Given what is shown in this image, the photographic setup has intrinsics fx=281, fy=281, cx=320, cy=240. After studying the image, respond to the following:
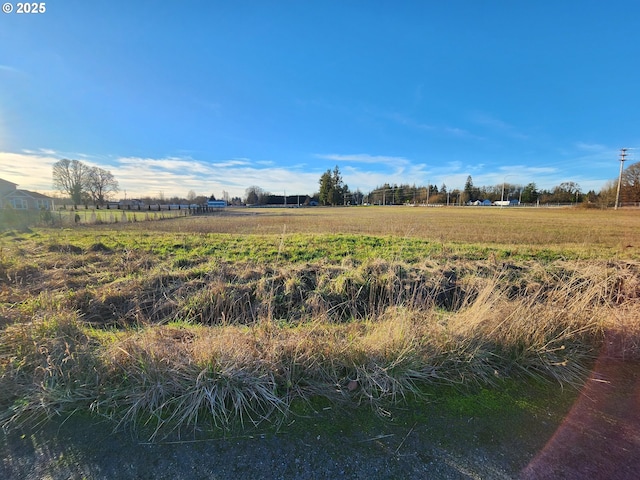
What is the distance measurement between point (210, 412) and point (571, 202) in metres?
118

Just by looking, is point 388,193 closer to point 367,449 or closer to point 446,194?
point 446,194

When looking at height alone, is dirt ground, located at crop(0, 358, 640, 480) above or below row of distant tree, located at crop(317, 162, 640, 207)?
below

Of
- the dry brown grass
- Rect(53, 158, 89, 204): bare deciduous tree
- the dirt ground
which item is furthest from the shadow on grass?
Rect(53, 158, 89, 204): bare deciduous tree

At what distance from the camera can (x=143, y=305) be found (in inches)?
223

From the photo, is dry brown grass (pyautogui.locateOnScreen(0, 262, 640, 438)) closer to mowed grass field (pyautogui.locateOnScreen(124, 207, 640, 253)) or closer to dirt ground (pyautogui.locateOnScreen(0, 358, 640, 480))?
dirt ground (pyautogui.locateOnScreen(0, 358, 640, 480))

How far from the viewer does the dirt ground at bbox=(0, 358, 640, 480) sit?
1725 millimetres

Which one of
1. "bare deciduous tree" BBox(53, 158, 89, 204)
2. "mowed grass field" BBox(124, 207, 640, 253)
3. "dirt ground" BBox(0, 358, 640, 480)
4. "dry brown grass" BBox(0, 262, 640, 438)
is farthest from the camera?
"bare deciduous tree" BBox(53, 158, 89, 204)

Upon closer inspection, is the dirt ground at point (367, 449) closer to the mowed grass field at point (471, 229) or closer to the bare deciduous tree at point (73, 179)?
the mowed grass field at point (471, 229)

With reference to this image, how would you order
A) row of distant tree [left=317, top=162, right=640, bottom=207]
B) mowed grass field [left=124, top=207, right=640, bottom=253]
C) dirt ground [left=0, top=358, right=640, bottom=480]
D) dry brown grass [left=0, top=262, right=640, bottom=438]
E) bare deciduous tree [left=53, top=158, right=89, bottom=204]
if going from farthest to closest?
row of distant tree [left=317, top=162, right=640, bottom=207] < bare deciduous tree [left=53, top=158, right=89, bottom=204] < mowed grass field [left=124, top=207, right=640, bottom=253] < dry brown grass [left=0, top=262, right=640, bottom=438] < dirt ground [left=0, top=358, right=640, bottom=480]

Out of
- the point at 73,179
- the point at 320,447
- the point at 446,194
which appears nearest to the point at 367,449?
the point at 320,447

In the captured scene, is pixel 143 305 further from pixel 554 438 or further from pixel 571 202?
pixel 571 202

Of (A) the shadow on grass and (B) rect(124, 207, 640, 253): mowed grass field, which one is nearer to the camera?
(A) the shadow on grass

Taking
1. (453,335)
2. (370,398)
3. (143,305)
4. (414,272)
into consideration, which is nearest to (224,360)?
(370,398)

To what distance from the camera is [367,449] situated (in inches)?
74.5
